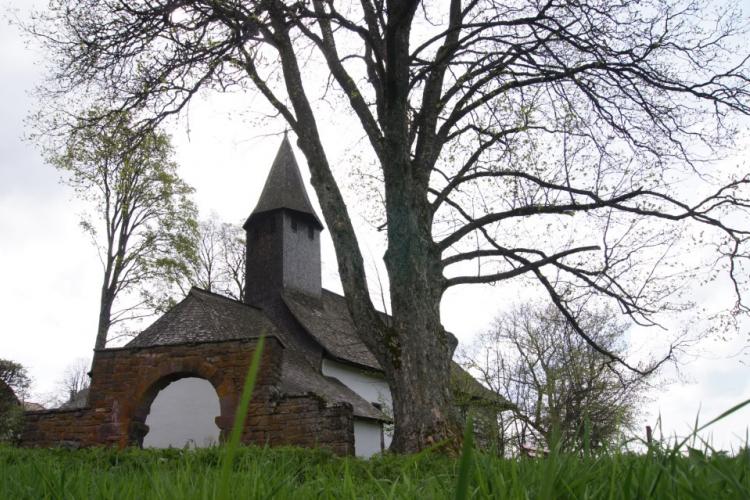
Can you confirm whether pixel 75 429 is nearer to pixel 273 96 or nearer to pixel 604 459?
pixel 273 96

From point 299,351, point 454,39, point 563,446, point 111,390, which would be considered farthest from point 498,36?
point 299,351

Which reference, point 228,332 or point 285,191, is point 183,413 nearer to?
point 228,332

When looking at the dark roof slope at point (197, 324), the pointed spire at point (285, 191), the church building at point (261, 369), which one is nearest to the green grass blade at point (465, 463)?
the church building at point (261, 369)

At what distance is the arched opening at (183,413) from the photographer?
19880mm

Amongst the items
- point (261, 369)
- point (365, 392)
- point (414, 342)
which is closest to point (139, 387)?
point (261, 369)

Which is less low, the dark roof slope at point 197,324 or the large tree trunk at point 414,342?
the dark roof slope at point 197,324

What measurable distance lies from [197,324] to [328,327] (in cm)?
697

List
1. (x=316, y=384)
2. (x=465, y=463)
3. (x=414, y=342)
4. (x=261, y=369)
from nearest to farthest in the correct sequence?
(x=465, y=463), (x=414, y=342), (x=261, y=369), (x=316, y=384)

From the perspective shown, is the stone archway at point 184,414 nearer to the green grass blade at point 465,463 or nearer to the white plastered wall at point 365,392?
the white plastered wall at point 365,392

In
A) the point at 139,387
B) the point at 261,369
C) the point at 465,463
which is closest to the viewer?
the point at 465,463

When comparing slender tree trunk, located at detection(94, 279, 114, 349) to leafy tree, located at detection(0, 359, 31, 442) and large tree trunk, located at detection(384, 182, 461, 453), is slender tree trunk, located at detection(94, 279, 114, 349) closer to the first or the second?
leafy tree, located at detection(0, 359, 31, 442)

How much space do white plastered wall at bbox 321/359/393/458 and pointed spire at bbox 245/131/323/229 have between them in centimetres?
Answer: 661

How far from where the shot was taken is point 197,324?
17875 millimetres

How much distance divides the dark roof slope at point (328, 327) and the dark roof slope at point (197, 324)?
2721 millimetres
